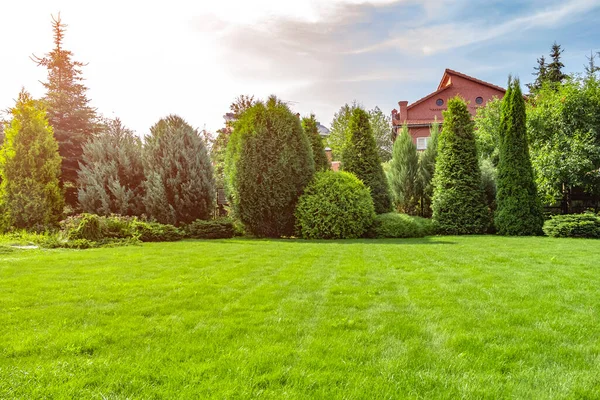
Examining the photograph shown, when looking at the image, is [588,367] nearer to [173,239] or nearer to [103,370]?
[103,370]

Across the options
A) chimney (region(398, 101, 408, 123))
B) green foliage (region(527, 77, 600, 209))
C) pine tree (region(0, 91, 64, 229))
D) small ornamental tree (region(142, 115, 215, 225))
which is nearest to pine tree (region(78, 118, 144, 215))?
small ornamental tree (region(142, 115, 215, 225))

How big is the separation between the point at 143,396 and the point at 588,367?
2946 millimetres

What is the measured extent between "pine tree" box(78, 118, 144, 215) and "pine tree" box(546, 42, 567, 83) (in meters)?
29.6

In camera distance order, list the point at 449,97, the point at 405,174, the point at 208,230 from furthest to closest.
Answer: the point at 449,97 < the point at 405,174 < the point at 208,230

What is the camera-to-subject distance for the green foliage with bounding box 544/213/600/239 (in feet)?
35.9

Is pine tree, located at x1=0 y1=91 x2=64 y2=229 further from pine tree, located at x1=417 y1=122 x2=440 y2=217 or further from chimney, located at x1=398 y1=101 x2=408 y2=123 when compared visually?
chimney, located at x1=398 y1=101 x2=408 y2=123

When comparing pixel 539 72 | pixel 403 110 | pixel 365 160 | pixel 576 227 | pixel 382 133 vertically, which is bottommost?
pixel 576 227

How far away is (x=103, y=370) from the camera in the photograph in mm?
2568

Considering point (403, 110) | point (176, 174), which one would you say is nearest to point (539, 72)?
point (403, 110)

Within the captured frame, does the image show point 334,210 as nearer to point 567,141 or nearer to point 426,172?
point 426,172

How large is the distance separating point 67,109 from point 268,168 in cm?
1062

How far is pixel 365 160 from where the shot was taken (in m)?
13.9

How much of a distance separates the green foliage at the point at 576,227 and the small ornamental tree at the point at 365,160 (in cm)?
510

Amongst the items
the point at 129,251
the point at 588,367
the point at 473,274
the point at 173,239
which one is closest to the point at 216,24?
the point at 129,251
